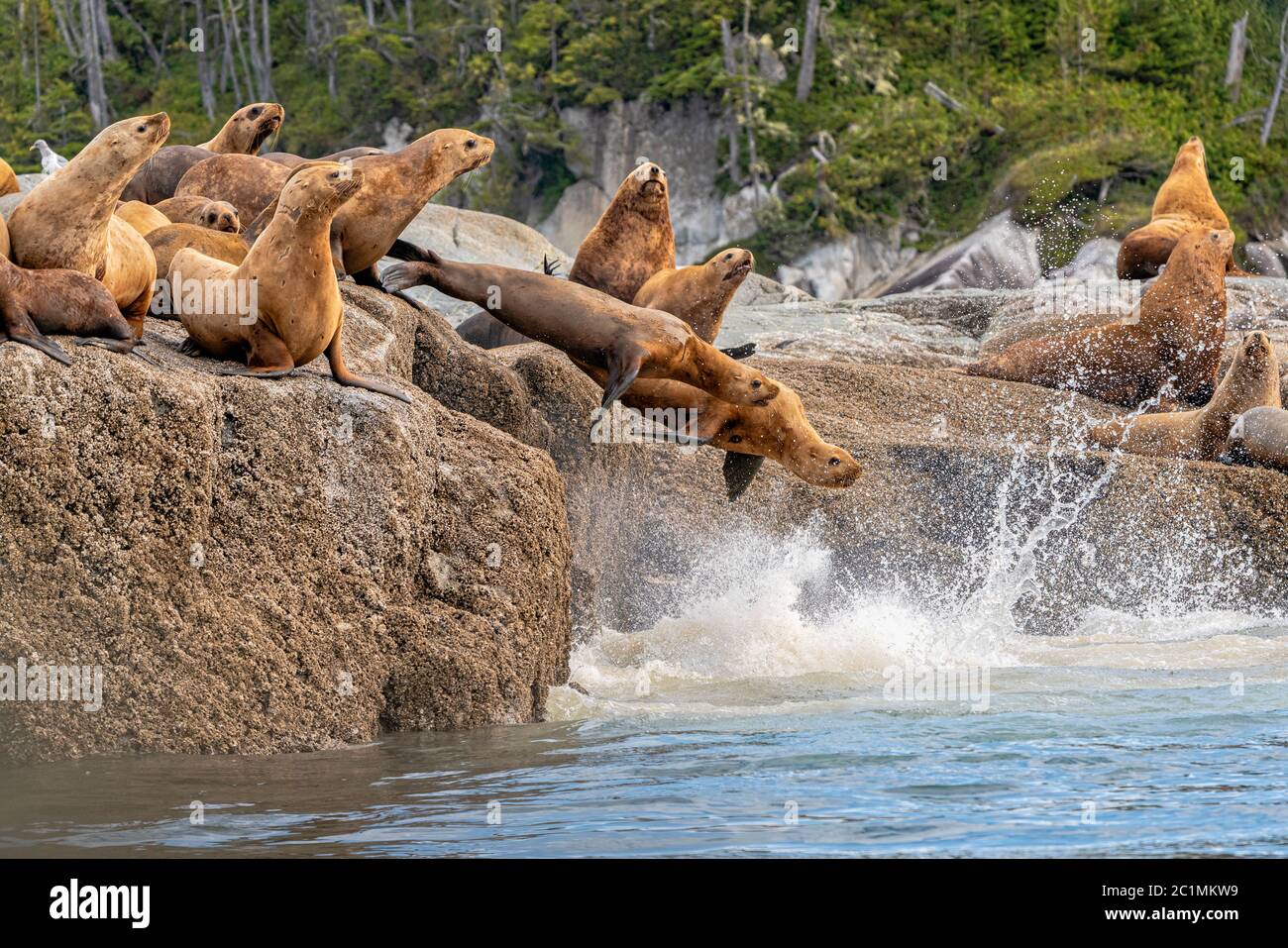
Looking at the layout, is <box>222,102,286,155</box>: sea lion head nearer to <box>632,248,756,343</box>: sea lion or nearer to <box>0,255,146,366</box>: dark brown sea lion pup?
<box>632,248,756,343</box>: sea lion

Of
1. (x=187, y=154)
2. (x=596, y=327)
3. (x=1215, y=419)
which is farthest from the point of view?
(x=187, y=154)

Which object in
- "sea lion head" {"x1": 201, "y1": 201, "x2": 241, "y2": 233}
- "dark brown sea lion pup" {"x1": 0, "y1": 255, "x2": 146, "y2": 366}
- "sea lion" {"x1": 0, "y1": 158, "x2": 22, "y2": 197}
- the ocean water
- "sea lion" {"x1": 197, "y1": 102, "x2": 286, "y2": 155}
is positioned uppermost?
"sea lion" {"x1": 197, "y1": 102, "x2": 286, "y2": 155}

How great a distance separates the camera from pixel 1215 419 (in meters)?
10.1

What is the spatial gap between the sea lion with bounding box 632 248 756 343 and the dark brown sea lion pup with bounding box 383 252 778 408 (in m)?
0.93

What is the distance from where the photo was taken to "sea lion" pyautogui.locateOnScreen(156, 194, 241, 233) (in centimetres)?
785

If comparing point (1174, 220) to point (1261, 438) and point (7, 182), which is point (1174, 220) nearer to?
point (1261, 438)

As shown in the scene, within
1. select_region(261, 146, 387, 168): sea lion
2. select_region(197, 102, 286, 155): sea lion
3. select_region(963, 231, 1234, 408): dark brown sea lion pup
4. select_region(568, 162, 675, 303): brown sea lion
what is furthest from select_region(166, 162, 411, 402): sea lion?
select_region(963, 231, 1234, 408): dark brown sea lion pup

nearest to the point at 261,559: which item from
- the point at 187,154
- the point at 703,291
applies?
the point at 703,291

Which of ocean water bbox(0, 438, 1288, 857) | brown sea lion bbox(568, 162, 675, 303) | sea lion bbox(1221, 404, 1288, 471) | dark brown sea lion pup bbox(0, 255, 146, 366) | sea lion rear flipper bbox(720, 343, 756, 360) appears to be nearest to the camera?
ocean water bbox(0, 438, 1288, 857)

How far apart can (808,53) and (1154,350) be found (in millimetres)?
19049

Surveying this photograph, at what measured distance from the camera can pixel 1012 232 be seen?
2488 cm

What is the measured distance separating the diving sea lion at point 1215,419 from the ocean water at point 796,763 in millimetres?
1774

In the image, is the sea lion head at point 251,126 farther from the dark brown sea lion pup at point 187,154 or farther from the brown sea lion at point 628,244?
the brown sea lion at point 628,244
